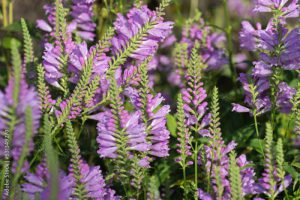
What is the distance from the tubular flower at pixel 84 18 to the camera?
2490mm

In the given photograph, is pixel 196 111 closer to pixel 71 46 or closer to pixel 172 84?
pixel 71 46

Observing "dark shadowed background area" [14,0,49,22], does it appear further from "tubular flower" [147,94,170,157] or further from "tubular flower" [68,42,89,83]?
"tubular flower" [147,94,170,157]

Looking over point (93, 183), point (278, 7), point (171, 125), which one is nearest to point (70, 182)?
point (93, 183)

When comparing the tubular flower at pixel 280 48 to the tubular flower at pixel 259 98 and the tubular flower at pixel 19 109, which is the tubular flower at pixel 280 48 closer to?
the tubular flower at pixel 259 98

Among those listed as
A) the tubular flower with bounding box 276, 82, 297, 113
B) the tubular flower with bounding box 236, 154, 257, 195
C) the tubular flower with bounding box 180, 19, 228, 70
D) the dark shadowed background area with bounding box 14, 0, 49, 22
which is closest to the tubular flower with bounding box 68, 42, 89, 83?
the tubular flower with bounding box 236, 154, 257, 195

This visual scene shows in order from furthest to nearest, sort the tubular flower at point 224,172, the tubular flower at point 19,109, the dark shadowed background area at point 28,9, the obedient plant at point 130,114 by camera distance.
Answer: the dark shadowed background area at point 28,9 < the tubular flower at point 224,172 < the obedient plant at point 130,114 < the tubular flower at point 19,109

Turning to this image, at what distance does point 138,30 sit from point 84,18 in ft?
2.24

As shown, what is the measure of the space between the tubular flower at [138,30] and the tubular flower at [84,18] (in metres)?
0.45

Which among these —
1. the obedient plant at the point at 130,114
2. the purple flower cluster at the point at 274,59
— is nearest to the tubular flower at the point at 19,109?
the obedient plant at the point at 130,114

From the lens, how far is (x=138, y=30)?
75.1 inches

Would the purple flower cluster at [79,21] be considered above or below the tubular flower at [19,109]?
above

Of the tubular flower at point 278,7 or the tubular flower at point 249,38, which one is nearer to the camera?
the tubular flower at point 278,7

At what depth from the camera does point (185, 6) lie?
5887 mm

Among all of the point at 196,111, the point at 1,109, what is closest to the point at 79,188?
the point at 1,109
